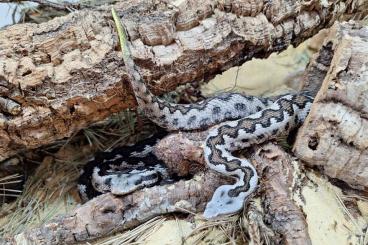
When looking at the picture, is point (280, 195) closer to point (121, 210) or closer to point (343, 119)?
point (343, 119)

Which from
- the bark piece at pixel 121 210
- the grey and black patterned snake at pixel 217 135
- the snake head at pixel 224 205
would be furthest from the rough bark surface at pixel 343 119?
the bark piece at pixel 121 210

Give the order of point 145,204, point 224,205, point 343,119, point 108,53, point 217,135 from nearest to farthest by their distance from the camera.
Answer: point 343,119 → point 224,205 → point 108,53 → point 145,204 → point 217,135

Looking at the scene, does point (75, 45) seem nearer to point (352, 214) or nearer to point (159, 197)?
point (159, 197)

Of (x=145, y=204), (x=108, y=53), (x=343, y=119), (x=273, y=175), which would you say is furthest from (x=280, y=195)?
(x=108, y=53)

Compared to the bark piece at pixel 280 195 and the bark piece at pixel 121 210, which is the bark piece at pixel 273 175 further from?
the bark piece at pixel 121 210

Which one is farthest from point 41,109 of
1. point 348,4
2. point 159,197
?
point 348,4
